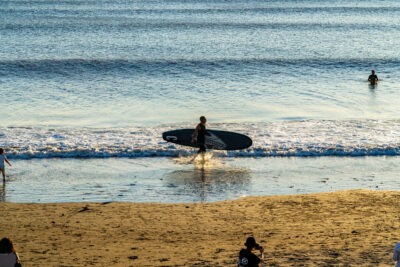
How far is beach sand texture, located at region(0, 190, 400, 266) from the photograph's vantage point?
1022cm

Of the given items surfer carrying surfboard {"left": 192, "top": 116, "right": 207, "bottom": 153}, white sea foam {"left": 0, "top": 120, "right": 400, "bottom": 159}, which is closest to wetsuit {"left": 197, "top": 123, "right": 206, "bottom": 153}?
surfer carrying surfboard {"left": 192, "top": 116, "right": 207, "bottom": 153}

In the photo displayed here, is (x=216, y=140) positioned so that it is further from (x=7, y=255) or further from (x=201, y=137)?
(x=7, y=255)

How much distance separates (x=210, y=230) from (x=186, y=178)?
437 centimetres

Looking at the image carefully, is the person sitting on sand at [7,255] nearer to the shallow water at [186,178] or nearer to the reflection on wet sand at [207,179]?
the shallow water at [186,178]

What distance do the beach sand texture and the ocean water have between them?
4.37 feet

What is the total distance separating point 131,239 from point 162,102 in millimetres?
18094

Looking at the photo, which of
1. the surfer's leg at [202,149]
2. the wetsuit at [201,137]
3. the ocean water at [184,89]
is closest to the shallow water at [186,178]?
the ocean water at [184,89]

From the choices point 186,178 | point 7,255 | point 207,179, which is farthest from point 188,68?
point 7,255

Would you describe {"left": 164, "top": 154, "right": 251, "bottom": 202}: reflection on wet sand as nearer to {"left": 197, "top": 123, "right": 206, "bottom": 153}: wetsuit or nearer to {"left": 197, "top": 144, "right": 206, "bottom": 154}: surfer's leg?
{"left": 197, "top": 144, "right": 206, "bottom": 154}: surfer's leg

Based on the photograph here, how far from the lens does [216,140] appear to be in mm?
18234

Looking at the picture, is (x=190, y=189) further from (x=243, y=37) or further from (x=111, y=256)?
(x=243, y=37)

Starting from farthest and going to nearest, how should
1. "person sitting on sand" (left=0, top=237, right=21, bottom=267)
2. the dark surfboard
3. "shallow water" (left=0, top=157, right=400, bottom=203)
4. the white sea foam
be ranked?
the white sea foam, the dark surfboard, "shallow water" (left=0, top=157, right=400, bottom=203), "person sitting on sand" (left=0, top=237, right=21, bottom=267)

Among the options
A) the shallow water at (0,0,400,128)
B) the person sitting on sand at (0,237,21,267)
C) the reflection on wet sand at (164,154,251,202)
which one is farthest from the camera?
the shallow water at (0,0,400,128)

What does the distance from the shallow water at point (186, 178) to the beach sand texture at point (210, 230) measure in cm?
79
